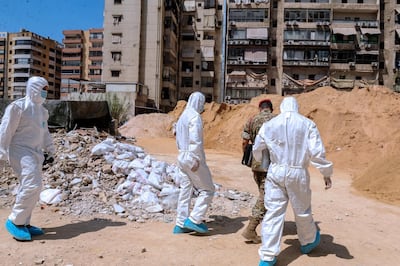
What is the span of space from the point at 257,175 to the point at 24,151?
300cm

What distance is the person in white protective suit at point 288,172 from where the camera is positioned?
12.1 feet

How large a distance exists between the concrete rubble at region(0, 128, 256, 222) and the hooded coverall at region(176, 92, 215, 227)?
1017 millimetres

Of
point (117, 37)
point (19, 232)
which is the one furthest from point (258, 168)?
point (117, 37)

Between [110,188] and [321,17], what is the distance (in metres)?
44.0

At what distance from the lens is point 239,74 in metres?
44.6

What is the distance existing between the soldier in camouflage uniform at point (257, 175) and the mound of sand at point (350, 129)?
492cm

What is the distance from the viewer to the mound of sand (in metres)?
9.58

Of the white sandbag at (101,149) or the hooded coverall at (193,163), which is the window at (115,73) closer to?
the white sandbag at (101,149)

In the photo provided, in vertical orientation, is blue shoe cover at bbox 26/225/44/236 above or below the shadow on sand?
above

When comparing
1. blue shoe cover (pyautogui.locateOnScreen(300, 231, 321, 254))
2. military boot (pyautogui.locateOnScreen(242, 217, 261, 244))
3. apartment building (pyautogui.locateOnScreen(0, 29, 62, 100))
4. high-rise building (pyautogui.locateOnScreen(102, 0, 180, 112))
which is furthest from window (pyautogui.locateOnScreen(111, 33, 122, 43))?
blue shoe cover (pyautogui.locateOnScreen(300, 231, 321, 254))

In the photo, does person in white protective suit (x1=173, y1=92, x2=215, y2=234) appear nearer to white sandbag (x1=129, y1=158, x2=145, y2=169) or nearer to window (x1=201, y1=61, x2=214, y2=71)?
white sandbag (x1=129, y1=158, x2=145, y2=169)

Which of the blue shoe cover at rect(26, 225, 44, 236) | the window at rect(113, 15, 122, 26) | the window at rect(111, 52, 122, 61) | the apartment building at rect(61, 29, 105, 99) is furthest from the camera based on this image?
the apartment building at rect(61, 29, 105, 99)

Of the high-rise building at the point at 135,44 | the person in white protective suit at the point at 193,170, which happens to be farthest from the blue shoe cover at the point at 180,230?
the high-rise building at the point at 135,44

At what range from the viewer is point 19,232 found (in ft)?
14.4
